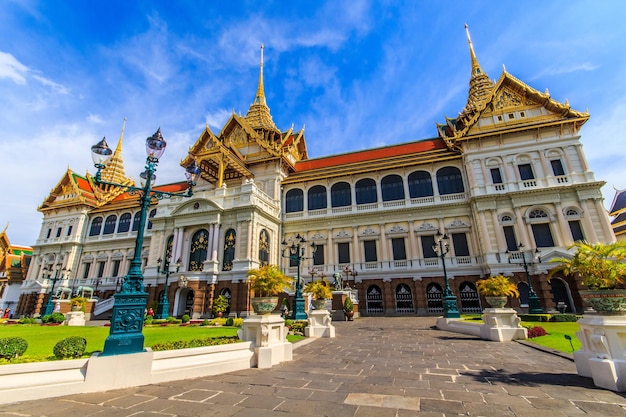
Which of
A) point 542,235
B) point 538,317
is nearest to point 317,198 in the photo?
point 542,235

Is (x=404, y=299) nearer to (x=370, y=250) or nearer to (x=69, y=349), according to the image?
(x=370, y=250)

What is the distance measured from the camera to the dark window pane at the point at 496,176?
2258 cm

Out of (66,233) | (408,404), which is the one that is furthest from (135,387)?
(66,233)

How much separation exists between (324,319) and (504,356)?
6.27m

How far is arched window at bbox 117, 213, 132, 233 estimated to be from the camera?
33594mm

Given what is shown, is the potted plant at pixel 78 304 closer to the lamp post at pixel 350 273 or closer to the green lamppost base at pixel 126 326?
the lamp post at pixel 350 273

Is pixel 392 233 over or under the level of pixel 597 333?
over

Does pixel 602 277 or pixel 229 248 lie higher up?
pixel 229 248

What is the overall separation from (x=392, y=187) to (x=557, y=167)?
38.6 ft

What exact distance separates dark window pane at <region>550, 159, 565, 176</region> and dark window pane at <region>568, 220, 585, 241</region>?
3776 millimetres

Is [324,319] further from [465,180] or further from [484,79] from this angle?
[484,79]

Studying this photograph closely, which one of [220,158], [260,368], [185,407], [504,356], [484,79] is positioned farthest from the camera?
[484,79]

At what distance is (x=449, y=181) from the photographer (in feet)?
79.3

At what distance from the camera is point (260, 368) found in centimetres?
630
